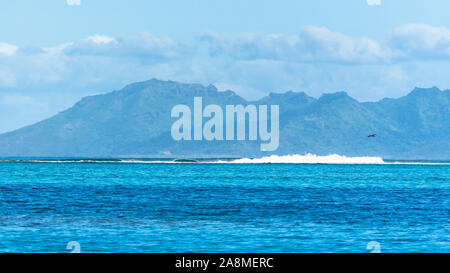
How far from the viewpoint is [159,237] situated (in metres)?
48.1

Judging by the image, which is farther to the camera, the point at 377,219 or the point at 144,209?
the point at 144,209

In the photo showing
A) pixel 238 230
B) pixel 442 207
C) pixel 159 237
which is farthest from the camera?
pixel 442 207

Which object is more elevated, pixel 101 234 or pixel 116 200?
pixel 116 200

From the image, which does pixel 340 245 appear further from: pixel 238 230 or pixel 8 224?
Answer: pixel 8 224

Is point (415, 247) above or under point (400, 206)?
under

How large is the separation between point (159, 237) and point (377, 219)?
76.2ft

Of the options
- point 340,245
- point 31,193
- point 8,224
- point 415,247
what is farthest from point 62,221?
point 31,193

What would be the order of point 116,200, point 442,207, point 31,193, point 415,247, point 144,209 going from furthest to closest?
point 31,193, point 116,200, point 442,207, point 144,209, point 415,247

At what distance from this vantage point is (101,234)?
162 ft

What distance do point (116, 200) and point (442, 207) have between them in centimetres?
3633
